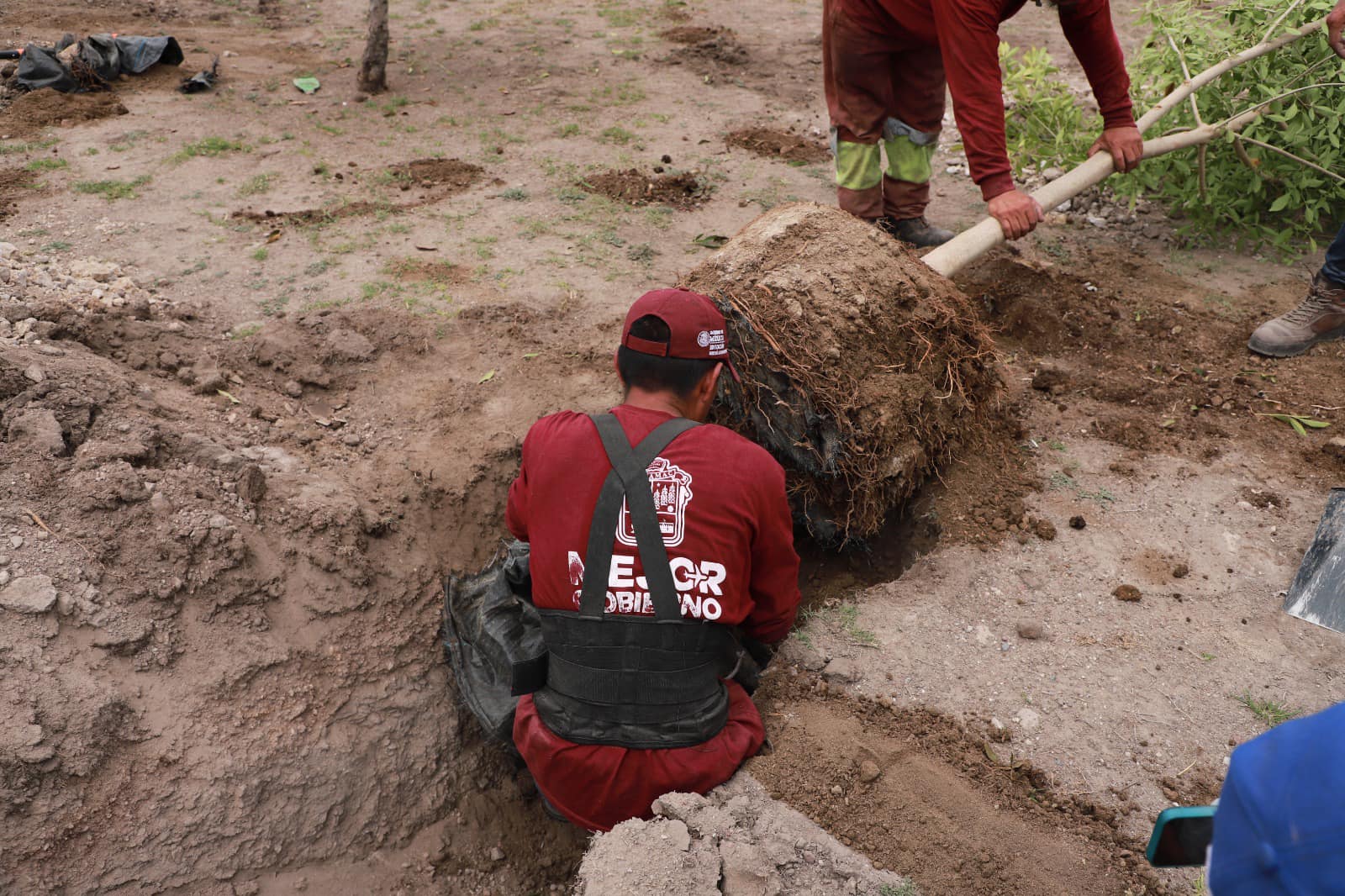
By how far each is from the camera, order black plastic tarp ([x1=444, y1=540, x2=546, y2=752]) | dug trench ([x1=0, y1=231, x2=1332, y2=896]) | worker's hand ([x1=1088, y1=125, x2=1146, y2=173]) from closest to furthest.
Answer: dug trench ([x1=0, y1=231, x2=1332, y2=896]) < black plastic tarp ([x1=444, y1=540, x2=546, y2=752]) < worker's hand ([x1=1088, y1=125, x2=1146, y2=173])

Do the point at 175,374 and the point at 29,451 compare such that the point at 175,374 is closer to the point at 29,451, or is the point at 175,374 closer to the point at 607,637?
the point at 29,451

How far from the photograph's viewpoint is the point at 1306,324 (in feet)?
13.3

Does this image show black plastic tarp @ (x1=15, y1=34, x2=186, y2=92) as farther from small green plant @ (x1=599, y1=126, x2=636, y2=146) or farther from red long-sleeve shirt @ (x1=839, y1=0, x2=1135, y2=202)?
red long-sleeve shirt @ (x1=839, y1=0, x2=1135, y2=202)

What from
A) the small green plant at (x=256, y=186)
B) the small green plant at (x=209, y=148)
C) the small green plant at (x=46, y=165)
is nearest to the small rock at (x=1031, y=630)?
the small green plant at (x=256, y=186)

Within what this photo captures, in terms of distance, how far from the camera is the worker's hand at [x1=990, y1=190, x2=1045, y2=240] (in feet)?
10.9

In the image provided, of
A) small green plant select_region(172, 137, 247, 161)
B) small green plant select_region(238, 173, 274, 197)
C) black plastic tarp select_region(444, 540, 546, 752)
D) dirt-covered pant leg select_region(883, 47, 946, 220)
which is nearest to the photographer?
black plastic tarp select_region(444, 540, 546, 752)

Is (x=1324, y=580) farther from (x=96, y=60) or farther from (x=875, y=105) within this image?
(x=96, y=60)

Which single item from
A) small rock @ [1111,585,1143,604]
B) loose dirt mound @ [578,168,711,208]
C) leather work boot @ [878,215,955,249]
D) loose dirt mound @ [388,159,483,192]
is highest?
leather work boot @ [878,215,955,249]

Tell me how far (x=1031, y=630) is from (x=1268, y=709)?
646mm

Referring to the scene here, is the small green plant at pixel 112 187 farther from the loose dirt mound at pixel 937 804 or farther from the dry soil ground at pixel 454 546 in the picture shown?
the loose dirt mound at pixel 937 804

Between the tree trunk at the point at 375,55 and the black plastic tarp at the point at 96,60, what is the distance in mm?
1811

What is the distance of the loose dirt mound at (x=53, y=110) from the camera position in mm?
6238

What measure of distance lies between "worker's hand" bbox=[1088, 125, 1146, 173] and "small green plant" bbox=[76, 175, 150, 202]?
5.43m

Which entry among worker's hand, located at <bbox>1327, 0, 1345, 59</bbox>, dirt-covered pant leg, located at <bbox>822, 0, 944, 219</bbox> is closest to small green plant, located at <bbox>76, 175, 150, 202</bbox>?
dirt-covered pant leg, located at <bbox>822, 0, 944, 219</bbox>
